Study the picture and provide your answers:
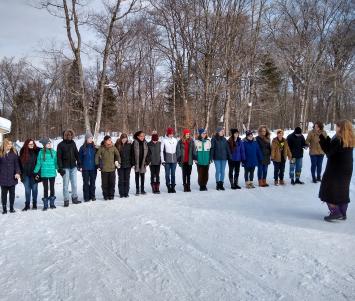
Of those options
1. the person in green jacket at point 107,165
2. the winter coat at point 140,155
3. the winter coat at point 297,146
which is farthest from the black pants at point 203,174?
the winter coat at point 297,146

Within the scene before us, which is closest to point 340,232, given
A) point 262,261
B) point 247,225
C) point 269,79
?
point 247,225

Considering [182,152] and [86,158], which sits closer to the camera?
[86,158]

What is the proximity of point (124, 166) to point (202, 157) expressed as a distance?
90.7 inches

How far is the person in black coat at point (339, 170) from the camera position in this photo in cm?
641

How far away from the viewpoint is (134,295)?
3.90 m

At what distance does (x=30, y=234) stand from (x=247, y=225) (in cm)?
387

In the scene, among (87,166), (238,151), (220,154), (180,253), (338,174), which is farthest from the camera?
(238,151)

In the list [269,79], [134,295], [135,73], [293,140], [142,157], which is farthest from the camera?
[135,73]

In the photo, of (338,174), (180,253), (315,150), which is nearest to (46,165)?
(180,253)

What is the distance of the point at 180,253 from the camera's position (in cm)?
511

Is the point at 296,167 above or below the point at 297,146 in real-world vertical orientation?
below

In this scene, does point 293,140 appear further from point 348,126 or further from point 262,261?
point 262,261

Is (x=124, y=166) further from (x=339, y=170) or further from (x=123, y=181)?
(x=339, y=170)

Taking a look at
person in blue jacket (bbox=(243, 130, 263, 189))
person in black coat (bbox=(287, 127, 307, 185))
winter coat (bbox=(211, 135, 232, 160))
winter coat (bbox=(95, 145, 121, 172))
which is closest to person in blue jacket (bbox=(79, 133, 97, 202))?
winter coat (bbox=(95, 145, 121, 172))
